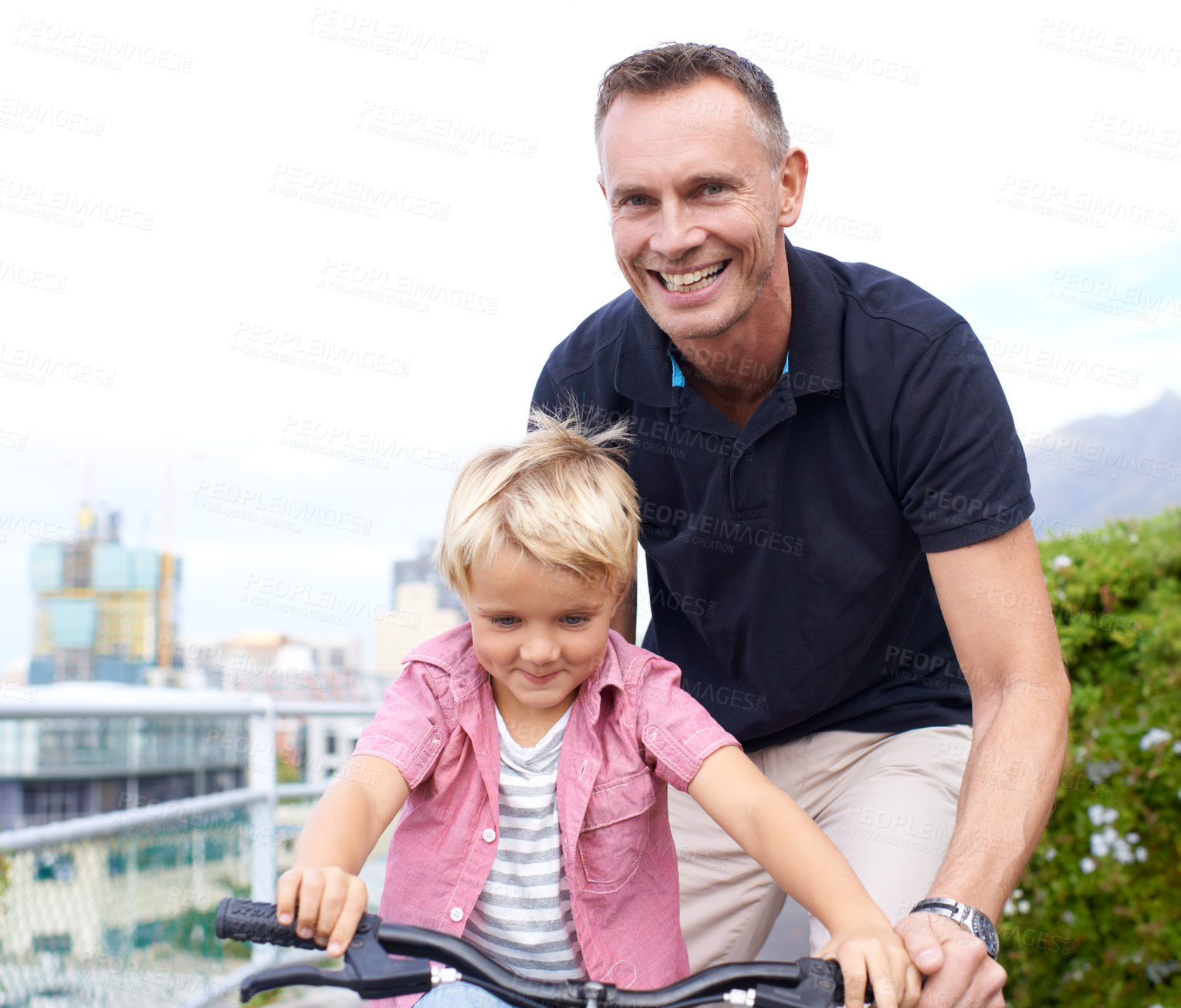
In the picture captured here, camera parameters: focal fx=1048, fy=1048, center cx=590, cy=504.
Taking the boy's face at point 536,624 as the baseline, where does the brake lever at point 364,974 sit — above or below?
below

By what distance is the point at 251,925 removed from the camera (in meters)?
1.15

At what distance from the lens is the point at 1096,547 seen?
3320 millimetres

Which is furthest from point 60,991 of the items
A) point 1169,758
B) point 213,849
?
point 1169,758

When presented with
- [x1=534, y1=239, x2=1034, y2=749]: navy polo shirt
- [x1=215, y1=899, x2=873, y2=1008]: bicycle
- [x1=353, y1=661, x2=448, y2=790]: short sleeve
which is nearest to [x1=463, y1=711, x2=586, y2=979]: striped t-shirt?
[x1=353, y1=661, x2=448, y2=790]: short sleeve

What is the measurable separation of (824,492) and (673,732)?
0.62m

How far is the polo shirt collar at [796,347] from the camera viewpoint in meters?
1.99

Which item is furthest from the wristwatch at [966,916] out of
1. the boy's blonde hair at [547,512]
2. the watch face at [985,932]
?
the boy's blonde hair at [547,512]

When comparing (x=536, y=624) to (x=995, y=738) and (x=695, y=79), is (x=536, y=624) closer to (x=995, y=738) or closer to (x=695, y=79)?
(x=995, y=738)

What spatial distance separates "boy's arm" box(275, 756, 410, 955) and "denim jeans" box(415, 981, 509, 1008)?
0.41ft

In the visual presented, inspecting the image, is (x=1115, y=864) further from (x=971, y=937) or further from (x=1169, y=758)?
(x=971, y=937)

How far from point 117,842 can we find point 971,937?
2.83 meters

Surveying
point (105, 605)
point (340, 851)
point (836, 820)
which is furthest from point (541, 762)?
point (105, 605)

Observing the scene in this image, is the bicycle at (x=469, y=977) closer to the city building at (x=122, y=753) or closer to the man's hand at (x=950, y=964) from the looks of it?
the man's hand at (x=950, y=964)

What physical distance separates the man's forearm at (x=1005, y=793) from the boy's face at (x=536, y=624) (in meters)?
0.61
